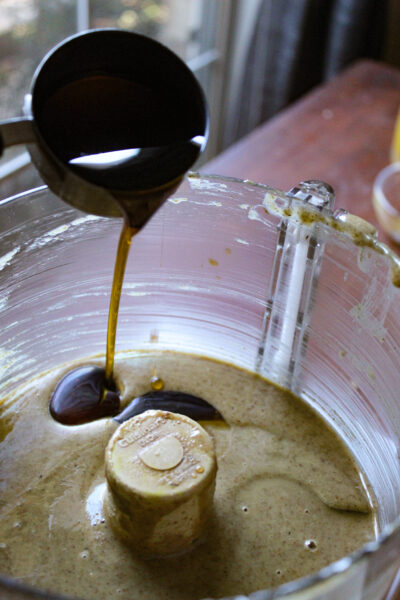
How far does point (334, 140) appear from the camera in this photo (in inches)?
58.2

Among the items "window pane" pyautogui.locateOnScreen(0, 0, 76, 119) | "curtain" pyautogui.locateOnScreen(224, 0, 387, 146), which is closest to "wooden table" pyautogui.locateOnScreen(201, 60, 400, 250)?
"curtain" pyautogui.locateOnScreen(224, 0, 387, 146)

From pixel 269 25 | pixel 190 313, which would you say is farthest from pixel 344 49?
pixel 190 313

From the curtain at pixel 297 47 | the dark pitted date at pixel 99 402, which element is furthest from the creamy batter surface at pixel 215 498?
the curtain at pixel 297 47

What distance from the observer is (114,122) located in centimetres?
73

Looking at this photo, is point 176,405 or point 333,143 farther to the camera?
point 333,143

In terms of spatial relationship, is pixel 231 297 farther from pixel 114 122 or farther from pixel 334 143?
pixel 334 143

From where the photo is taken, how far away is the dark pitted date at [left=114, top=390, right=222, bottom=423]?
0.88 meters

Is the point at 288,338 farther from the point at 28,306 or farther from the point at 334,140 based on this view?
the point at 334,140

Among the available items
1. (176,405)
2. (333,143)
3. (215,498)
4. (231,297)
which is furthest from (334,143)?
(215,498)

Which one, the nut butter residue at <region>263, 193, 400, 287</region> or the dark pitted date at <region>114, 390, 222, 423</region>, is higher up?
the nut butter residue at <region>263, 193, 400, 287</region>

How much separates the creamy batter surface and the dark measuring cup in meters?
0.29

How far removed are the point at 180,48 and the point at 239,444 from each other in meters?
1.54

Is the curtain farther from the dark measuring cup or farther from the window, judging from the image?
the dark measuring cup

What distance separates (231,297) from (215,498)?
10.3 inches
